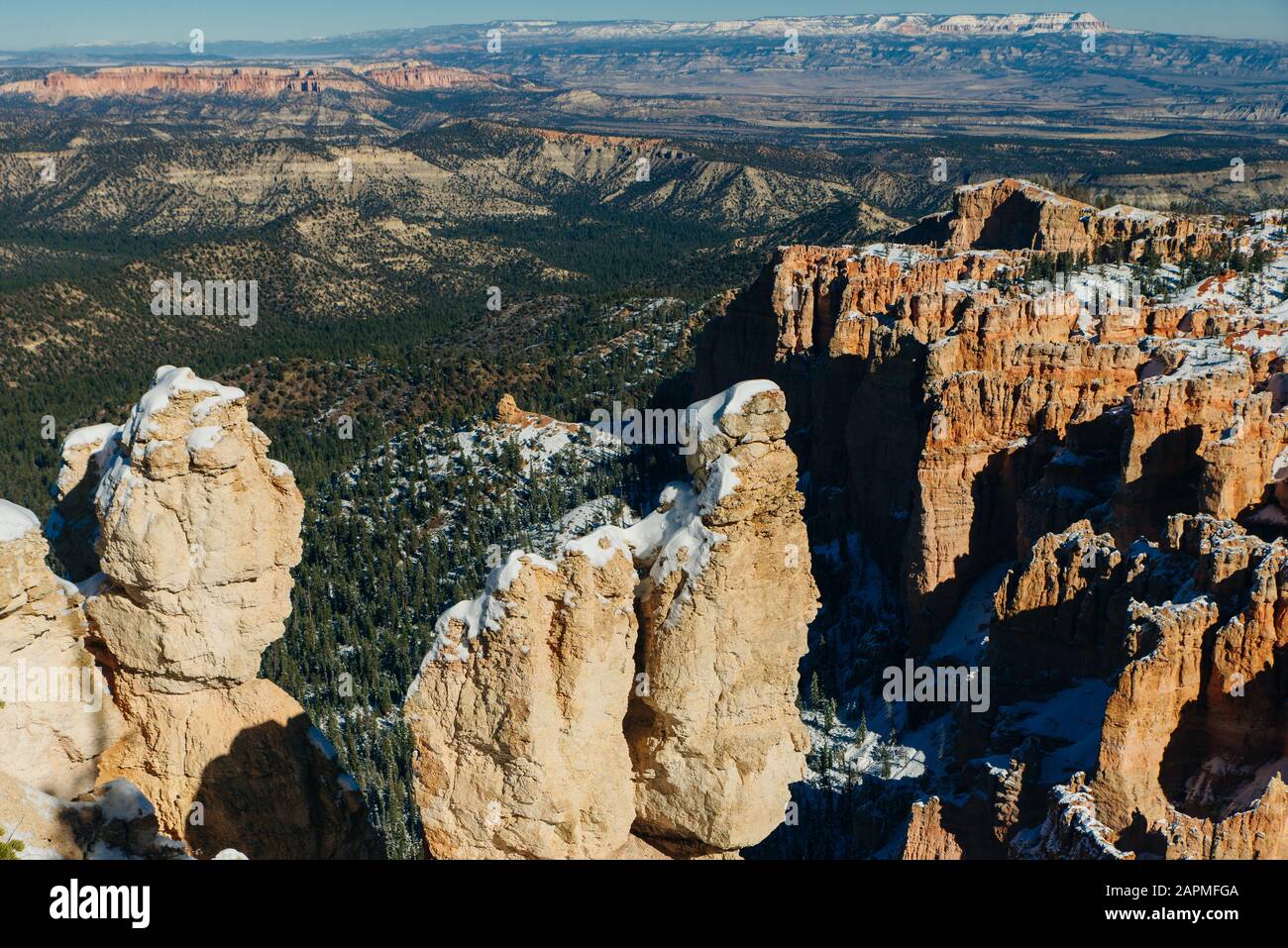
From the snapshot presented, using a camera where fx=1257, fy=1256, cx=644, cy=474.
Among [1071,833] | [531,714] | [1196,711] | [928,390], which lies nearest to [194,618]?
[531,714]

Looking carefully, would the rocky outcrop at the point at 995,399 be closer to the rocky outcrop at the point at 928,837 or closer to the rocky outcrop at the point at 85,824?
the rocky outcrop at the point at 928,837

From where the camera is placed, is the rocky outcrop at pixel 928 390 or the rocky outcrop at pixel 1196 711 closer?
the rocky outcrop at pixel 1196 711

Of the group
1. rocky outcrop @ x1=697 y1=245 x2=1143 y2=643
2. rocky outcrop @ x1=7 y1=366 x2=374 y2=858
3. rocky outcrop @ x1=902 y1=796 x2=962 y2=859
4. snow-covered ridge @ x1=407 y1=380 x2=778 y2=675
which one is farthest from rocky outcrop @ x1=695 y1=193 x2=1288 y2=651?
rocky outcrop @ x1=7 y1=366 x2=374 y2=858

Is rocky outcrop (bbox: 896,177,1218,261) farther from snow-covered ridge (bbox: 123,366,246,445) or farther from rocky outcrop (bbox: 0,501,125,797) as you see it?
rocky outcrop (bbox: 0,501,125,797)

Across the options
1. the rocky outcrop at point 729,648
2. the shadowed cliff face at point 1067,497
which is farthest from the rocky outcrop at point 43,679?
the shadowed cliff face at point 1067,497

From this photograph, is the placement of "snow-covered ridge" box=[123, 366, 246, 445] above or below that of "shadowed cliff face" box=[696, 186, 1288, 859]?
above

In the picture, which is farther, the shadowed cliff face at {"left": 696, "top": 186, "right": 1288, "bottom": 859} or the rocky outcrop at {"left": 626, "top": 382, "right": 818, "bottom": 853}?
the shadowed cliff face at {"left": 696, "top": 186, "right": 1288, "bottom": 859}

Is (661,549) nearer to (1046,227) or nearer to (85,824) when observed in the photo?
(85,824)
